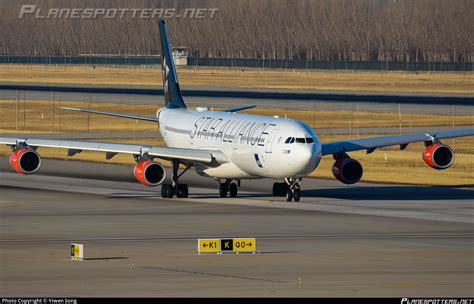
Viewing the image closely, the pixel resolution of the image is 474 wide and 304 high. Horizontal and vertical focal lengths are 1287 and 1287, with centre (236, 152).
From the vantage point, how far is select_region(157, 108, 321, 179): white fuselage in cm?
6116

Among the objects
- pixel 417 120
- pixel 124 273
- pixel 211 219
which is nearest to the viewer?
pixel 124 273

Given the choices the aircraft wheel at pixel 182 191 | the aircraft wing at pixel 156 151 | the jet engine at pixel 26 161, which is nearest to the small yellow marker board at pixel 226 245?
the aircraft wing at pixel 156 151

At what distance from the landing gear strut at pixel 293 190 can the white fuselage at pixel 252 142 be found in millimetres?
1427

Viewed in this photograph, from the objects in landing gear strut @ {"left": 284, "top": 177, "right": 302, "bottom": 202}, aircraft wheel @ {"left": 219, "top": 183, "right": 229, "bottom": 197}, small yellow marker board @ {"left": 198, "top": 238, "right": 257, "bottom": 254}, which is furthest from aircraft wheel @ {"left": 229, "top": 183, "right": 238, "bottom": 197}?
small yellow marker board @ {"left": 198, "top": 238, "right": 257, "bottom": 254}

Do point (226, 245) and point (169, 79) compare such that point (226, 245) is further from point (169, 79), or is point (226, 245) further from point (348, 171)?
point (169, 79)

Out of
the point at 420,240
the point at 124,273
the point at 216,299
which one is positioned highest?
the point at 420,240

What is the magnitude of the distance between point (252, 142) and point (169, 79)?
1516 cm

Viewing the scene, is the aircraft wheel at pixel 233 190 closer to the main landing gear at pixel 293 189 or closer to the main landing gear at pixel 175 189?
the main landing gear at pixel 175 189

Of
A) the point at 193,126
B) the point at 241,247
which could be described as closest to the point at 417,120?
the point at 193,126

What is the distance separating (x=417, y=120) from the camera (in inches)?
4791

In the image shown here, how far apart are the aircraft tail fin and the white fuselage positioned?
4680 mm

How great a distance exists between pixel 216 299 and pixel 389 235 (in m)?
17.9

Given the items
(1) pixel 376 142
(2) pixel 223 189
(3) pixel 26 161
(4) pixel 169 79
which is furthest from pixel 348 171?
(3) pixel 26 161

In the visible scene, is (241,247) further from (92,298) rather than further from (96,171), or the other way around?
(96,171)
